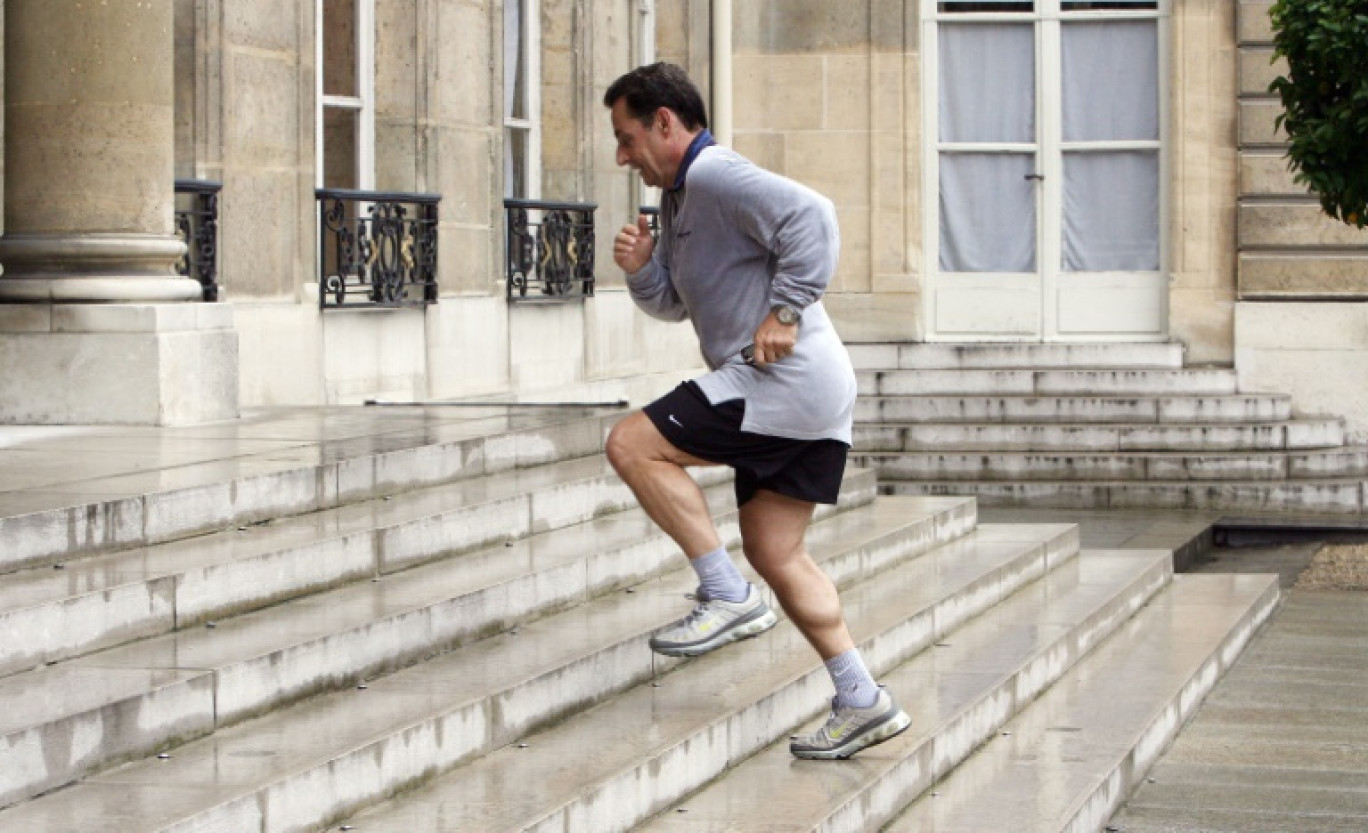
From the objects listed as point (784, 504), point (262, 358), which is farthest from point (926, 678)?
Answer: point (262, 358)

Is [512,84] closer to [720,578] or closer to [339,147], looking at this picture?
[339,147]

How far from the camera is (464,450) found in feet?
28.4

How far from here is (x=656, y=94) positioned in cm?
605

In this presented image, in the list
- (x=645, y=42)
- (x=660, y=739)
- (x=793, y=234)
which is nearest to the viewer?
(x=793, y=234)

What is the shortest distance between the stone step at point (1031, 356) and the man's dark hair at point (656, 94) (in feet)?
40.6

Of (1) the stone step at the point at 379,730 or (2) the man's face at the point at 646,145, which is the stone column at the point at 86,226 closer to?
(1) the stone step at the point at 379,730

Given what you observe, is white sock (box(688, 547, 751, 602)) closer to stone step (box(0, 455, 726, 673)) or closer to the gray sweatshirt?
the gray sweatshirt

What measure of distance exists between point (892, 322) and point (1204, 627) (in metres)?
9.62

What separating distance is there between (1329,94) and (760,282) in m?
7.50

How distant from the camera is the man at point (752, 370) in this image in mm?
5918

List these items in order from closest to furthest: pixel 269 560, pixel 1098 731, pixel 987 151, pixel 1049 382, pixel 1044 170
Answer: pixel 269 560
pixel 1098 731
pixel 1049 382
pixel 1044 170
pixel 987 151

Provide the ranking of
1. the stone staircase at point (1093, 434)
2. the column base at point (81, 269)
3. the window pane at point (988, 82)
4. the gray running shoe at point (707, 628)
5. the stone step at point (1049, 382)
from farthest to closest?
the window pane at point (988, 82), the stone step at point (1049, 382), the stone staircase at point (1093, 434), the column base at point (81, 269), the gray running shoe at point (707, 628)

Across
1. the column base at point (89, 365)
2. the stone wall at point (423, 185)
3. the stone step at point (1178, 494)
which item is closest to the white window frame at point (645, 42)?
the stone wall at point (423, 185)

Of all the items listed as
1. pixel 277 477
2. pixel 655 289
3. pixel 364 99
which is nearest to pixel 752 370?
pixel 655 289
